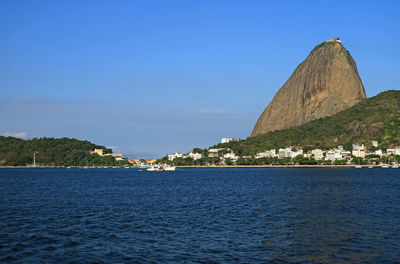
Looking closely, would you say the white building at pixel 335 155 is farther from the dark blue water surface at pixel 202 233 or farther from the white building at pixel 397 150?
the dark blue water surface at pixel 202 233

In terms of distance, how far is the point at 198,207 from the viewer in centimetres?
3747

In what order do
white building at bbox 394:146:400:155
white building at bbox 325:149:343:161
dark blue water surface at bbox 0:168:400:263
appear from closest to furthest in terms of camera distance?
dark blue water surface at bbox 0:168:400:263
white building at bbox 394:146:400:155
white building at bbox 325:149:343:161

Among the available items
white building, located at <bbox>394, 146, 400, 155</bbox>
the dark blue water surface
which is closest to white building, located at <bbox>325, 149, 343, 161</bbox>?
white building, located at <bbox>394, 146, 400, 155</bbox>

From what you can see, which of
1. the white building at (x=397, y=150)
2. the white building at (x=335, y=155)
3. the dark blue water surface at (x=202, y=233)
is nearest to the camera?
the dark blue water surface at (x=202, y=233)

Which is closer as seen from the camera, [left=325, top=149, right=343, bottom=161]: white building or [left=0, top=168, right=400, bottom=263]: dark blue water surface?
[left=0, top=168, right=400, bottom=263]: dark blue water surface

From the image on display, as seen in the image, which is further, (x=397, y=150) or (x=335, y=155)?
(x=335, y=155)

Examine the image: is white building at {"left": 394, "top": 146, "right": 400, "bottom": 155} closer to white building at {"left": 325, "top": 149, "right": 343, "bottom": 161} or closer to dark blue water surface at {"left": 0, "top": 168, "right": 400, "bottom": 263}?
white building at {"left": 325, "top": 149, "right": 343, "bottom": 161}

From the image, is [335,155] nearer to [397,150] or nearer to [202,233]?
[397,150]

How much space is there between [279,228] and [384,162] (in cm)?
17370

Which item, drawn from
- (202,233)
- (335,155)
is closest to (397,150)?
(335,155)

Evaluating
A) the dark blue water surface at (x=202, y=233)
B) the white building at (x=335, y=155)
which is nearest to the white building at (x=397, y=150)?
the white building at (x=335, y=155)

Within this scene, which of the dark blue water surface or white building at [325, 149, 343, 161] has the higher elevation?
white building at [325, 149, 343, 161]

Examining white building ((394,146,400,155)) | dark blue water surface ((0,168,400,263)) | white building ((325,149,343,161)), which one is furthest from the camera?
white building ((325,149,343,161))

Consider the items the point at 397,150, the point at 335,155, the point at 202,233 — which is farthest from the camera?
the point at 335,155
